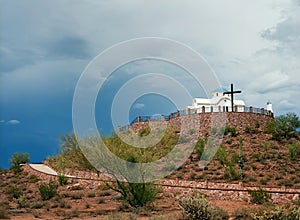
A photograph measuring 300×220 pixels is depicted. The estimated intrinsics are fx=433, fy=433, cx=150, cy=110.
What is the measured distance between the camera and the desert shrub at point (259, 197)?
22297mm

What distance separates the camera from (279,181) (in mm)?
32125

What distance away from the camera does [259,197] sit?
22406 millimetres

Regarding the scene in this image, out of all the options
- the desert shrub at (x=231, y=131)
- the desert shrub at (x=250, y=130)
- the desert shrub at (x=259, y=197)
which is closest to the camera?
the desert shrub at (x=259, y=197)

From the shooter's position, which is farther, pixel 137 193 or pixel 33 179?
pixel 33 179

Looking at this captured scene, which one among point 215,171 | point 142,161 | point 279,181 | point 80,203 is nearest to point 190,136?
point 215,171

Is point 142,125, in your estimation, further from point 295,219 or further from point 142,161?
point 295,219

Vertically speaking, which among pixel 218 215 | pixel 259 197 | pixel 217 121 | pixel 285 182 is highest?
pixel 217 121

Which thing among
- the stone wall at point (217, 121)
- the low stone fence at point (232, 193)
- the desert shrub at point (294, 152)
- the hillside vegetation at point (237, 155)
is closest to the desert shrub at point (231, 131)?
the hillside vegetation at point (237, 155)

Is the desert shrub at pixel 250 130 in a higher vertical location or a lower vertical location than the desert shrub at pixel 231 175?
higher

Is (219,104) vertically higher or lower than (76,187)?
higher

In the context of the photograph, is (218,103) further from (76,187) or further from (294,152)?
(76,187)

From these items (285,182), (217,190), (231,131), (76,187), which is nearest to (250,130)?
(231,131)

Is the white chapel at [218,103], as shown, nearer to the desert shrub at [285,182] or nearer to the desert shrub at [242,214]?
the desert shrub at [285,182]

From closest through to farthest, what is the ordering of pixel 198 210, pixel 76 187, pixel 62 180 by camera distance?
pixel 198 210, pixel 76 187, pixel 62 180
